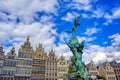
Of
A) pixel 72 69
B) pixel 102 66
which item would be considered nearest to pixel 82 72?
pixel 72 69

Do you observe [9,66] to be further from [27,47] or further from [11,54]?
[27,47]

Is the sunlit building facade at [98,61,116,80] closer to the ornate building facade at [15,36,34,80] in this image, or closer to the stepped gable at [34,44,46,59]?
the stepped gable at [34,44,46,59]

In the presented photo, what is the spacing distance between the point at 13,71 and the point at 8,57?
4.11 m

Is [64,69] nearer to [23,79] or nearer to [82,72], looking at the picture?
[23,79]

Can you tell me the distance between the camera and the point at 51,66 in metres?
49.2

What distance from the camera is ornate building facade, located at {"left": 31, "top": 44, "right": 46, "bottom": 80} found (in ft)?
151

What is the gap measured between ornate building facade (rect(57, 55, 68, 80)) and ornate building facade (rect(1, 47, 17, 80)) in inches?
565

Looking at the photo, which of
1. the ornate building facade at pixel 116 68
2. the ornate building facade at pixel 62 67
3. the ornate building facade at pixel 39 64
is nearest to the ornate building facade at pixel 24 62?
the ornate building facade at pixel 39 64

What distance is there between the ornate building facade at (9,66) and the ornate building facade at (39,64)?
5.96 meters

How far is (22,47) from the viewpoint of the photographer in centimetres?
4603

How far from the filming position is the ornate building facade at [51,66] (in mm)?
48031

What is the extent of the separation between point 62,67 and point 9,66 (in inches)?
663

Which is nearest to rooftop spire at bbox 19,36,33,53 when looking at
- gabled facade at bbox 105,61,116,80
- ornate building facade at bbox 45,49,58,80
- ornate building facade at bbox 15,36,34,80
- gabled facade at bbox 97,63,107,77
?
ornate building facade at bbox 15,36,34,80

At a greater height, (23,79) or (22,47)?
(22,47)
